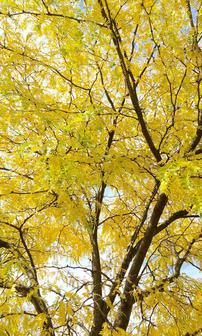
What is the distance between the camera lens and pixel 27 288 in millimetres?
3234

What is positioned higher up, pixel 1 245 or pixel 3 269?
pixel 1 245

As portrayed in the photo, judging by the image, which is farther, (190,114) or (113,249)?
(113,249)

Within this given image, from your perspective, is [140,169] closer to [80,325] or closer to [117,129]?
[117,129]

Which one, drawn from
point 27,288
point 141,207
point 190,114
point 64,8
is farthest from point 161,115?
point 27,288

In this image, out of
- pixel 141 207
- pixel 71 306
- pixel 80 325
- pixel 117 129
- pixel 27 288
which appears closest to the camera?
pixel 71 306

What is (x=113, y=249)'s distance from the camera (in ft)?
15.0

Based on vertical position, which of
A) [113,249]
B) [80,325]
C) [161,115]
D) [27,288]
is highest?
[161,115]

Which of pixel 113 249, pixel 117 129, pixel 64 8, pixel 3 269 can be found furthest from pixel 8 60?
pixel 113 249

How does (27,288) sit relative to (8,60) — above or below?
below

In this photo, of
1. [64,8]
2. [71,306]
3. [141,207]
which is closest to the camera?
[64,8]

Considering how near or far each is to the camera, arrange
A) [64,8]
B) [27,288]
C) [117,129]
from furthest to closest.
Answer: [117,129] → [27,288] → [64,8]

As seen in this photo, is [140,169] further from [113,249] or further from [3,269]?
[113,249]

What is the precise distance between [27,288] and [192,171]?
2026mm

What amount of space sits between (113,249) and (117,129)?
1657 mm
